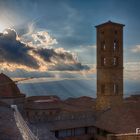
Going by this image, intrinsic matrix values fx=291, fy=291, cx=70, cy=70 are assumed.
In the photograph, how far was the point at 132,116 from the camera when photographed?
3412 centimetres

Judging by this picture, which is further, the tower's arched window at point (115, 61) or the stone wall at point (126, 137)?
the tower's arched window at point (115, 61)

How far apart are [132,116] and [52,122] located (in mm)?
9574

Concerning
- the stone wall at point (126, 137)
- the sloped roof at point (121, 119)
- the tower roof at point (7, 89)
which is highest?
the tower roof at point (7, 89)

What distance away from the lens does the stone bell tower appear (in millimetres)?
43062

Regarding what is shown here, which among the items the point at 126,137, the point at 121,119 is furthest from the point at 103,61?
the point at 126,137

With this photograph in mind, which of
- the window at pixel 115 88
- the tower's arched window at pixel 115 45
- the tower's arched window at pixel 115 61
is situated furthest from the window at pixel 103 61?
the window at pixel 115 88

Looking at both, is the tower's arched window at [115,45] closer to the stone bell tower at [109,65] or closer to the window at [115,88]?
the stone bell tower at [109,65]

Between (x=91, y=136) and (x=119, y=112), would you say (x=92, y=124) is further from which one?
(x=119, y=112)

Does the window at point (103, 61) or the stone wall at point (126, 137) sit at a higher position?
the window at point (103, 61)

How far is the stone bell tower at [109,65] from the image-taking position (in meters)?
43.1

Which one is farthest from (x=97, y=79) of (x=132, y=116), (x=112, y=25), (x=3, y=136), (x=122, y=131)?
(x=3, y=136)

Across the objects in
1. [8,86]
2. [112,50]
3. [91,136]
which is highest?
[112,50]

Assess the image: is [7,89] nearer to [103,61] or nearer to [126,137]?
[103,61]

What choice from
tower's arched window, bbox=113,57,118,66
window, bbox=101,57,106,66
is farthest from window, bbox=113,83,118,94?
window, bbox=101,57,106,66
